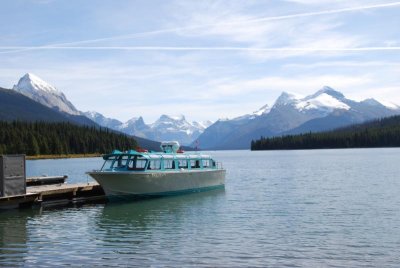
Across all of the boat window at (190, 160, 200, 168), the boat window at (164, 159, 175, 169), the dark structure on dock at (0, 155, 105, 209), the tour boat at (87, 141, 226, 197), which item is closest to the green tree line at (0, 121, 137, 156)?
the boat window at (190, 160, 200, 168)

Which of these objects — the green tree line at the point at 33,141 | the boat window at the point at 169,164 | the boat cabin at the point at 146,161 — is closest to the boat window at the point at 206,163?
the boat cabin at the point at 146,161

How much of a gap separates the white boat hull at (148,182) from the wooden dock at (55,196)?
100 inches

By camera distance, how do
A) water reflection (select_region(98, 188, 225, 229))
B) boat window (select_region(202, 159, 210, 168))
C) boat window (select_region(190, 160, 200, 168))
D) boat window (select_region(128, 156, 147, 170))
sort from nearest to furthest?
1. water reflection (select_region(98, 188, 225, 229))
2. boat window (select_region(128, 156, 147, 170))
3. boat window (select_region(190, 160, 200, 168))
4. boat window (select_region(202, 159, 210, 168))

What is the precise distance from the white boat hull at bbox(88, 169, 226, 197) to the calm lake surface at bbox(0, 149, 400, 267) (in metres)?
1.25

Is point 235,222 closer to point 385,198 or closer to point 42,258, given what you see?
point 42,258

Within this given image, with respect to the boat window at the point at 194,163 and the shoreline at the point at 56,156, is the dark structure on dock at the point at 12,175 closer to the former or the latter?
the boat window at the point at 194,163

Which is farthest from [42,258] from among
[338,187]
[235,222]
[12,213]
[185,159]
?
[338,187]

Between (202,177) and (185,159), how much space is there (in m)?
3.71

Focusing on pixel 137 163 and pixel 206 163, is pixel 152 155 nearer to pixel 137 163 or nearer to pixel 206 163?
pixel 137 163

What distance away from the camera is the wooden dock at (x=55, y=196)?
131 ft

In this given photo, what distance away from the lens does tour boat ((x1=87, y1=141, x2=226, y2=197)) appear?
45844 mm

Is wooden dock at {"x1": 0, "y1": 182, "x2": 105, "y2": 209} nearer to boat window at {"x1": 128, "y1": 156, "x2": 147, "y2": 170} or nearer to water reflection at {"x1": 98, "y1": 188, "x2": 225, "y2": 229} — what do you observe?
water reflection at {"x1": 98, "y1": 188, "x2": 225, "y2": 229}

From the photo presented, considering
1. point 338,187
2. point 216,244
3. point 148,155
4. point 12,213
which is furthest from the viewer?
point 338,187

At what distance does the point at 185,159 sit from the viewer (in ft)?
173
